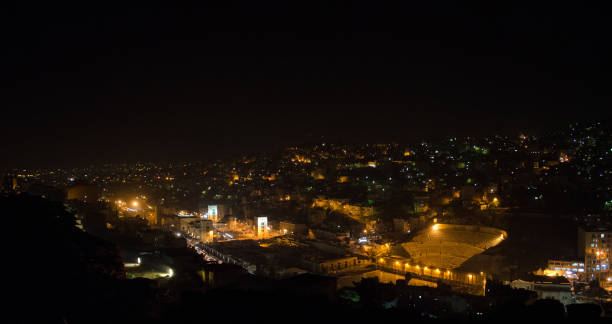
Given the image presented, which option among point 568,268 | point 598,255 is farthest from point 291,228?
point 598,255

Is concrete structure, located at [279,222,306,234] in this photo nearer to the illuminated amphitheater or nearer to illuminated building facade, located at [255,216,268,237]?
illuminated building facade, located at [255,216,268,237]

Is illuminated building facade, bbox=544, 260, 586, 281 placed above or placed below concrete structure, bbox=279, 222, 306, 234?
below

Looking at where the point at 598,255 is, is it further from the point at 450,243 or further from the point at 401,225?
the point at 401,225

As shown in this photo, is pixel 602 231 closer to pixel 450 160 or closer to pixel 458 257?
pixel 458 257

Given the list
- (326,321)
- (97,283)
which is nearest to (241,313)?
(326,321)

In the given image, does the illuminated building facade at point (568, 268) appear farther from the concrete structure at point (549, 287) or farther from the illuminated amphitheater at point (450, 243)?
the concrete structure at point (549, 287)

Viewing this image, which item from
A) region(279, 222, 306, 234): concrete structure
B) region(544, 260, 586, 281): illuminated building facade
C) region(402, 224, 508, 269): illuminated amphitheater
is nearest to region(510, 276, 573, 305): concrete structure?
region(402, 224, 508, 269): illuminated amphitheater
